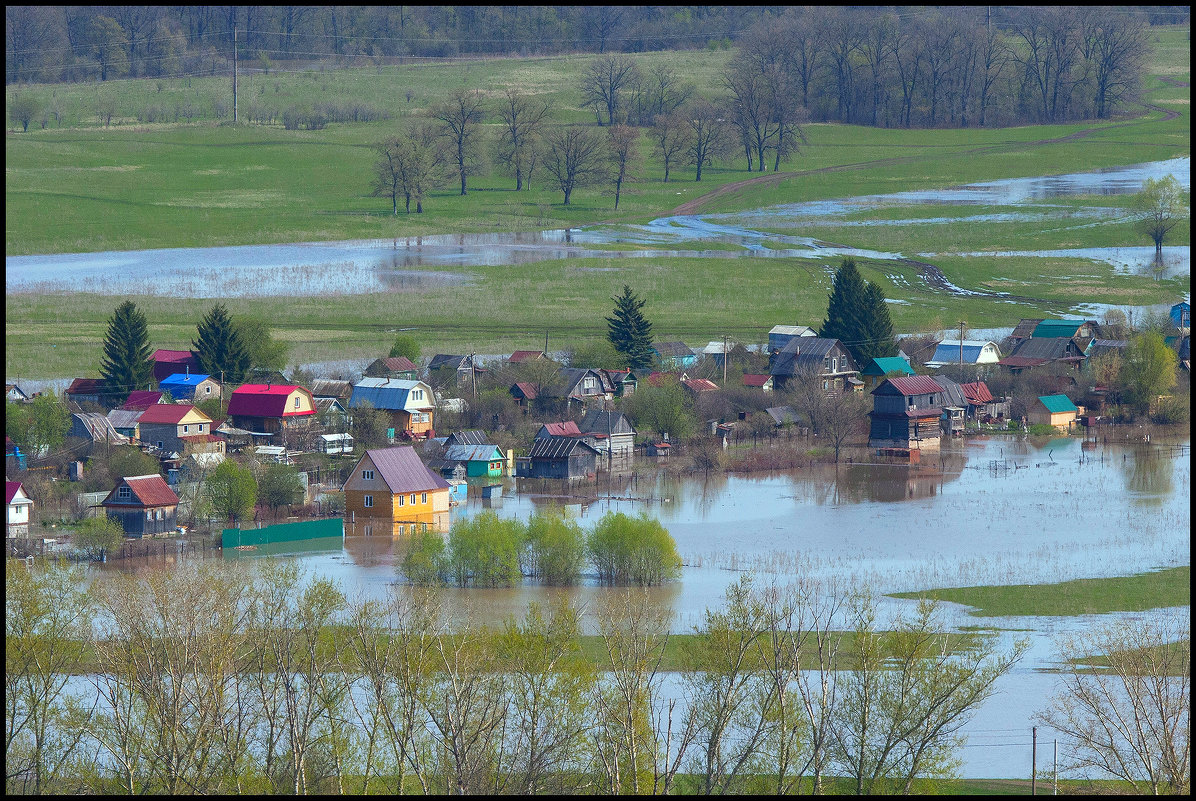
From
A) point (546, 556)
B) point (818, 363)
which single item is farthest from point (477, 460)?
point (818, 363)

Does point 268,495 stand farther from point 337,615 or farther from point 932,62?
point 932,62

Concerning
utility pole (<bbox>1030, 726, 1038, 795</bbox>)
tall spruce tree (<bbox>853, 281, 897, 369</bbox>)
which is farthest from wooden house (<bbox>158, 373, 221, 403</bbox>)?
utility pole (<bbox>1030, 726, 1038, 795</bbox>)

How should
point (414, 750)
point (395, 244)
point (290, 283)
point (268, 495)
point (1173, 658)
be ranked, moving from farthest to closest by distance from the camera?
point (395, 244)
point (290, 283)
point (268, 495)
point (1173, 658)
point (414, 750)

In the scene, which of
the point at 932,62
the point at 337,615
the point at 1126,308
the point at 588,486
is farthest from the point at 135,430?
the point at 932,62

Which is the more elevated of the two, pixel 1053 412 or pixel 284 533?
pixel 1053 412

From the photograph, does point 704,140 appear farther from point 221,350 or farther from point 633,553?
point 633,553

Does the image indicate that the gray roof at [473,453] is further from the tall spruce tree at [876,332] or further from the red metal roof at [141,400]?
the tall spruce tree at [876,332]

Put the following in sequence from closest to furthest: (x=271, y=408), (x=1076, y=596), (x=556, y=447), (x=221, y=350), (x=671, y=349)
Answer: (x=1076, y=596), (x=556, y=447), (x=271, y=408), (x=221, y=350), (x=671, y=349)
